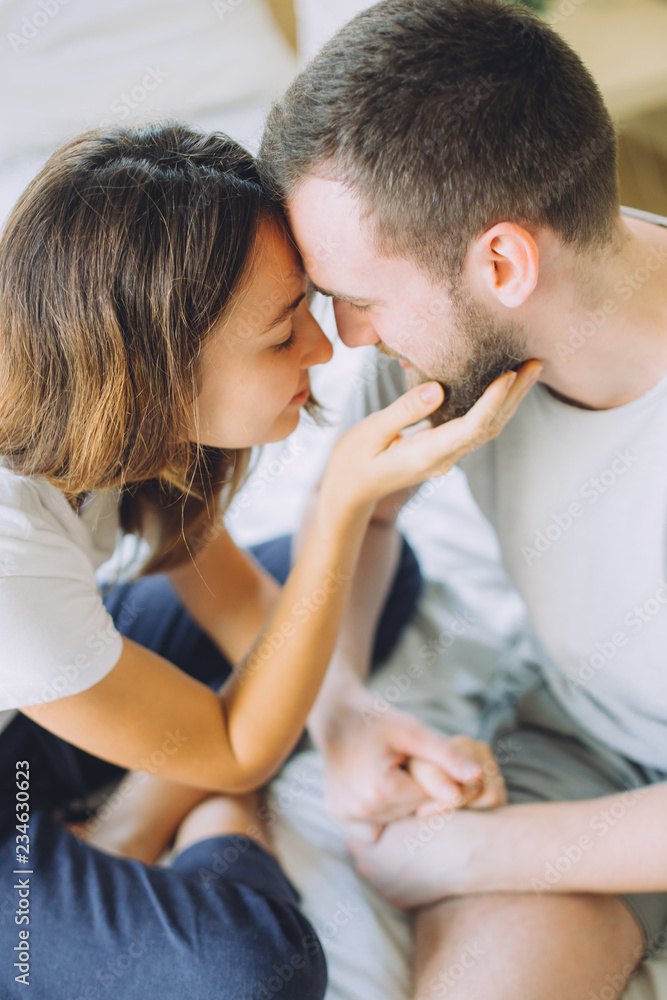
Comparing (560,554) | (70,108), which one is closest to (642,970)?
(560,554)

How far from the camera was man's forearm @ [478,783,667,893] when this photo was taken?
2.84ft

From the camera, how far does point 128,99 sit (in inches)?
69.7

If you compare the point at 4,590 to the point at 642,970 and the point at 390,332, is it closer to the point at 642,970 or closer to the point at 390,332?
the point at 390,332

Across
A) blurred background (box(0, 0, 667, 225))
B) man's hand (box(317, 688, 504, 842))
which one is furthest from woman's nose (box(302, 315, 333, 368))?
blurred background (box(0, 0, 667, 225))

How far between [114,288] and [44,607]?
0.33m

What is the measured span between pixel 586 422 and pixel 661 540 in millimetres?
159

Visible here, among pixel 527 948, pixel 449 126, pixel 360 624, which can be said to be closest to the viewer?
pixel 449 126

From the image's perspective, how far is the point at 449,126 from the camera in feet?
2.41

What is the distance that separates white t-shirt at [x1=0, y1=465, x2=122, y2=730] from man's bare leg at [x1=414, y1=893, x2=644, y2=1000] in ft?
1.59

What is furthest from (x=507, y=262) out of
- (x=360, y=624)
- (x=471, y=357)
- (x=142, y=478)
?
(x=360, y=624)

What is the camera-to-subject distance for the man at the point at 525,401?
29.6 inches

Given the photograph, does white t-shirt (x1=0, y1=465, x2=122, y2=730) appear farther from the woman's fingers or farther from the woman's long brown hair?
the woman's fingers

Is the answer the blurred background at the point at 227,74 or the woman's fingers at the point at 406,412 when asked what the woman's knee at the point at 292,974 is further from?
the blurred background at the point at 227,74

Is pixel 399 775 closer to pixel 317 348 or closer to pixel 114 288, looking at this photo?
pixel 317 348
